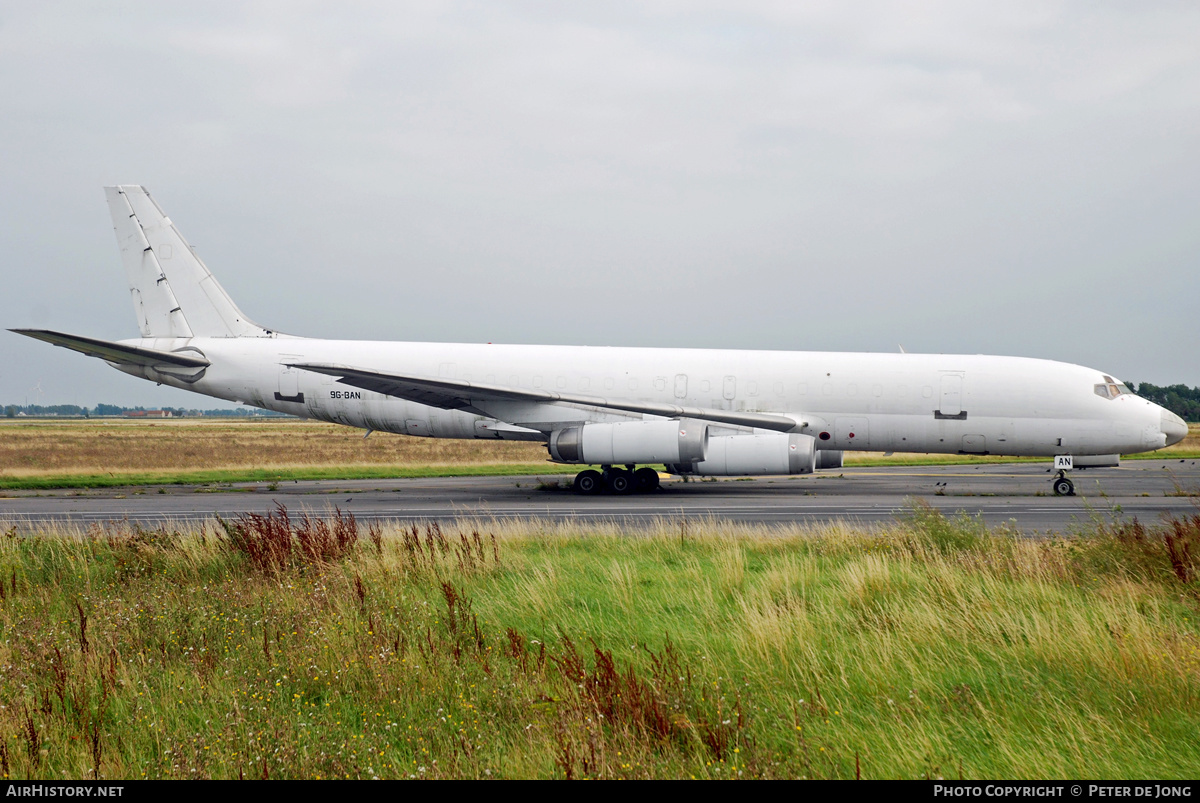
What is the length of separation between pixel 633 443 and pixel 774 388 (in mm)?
4186

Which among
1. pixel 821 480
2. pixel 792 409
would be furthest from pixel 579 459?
pixel 821 480

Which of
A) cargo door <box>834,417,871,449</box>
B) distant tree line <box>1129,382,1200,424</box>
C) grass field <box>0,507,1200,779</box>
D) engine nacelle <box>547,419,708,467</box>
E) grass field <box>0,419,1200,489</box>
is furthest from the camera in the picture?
distant tree line <box>1129,382,1200,424</box>

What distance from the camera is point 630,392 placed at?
2159cm

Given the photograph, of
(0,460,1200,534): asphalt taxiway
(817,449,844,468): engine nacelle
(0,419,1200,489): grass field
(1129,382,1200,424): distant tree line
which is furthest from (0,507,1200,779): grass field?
(1129,382,1200,424): distant tree line

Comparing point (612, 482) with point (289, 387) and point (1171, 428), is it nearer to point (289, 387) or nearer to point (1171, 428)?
point (289, 387)

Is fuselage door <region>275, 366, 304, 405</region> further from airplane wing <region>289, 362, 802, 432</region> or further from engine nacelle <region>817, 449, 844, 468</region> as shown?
engine nacelle <region>817, 449, 844, 468</region>

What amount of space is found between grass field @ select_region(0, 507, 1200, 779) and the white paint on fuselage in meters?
11.6

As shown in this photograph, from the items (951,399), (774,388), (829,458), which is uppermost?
(774,388)

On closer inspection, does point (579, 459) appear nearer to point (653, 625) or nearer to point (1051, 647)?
point (653, 625)

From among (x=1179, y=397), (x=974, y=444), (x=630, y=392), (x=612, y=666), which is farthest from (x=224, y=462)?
(x=1179, y=397)

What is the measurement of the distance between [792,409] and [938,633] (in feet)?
50.5

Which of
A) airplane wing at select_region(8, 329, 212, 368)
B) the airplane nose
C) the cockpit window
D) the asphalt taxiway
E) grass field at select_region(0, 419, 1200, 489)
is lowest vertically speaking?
grass field at select_region(0, 419, 1200, 489)

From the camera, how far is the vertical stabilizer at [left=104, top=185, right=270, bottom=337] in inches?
→ 942

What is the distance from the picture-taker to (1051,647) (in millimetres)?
5500
